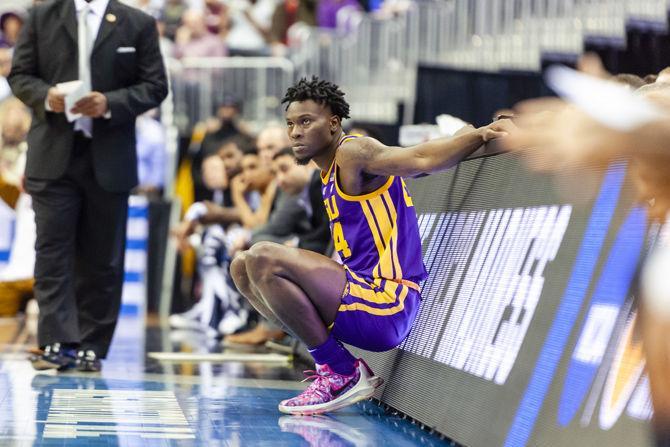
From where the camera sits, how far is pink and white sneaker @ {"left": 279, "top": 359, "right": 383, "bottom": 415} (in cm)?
468

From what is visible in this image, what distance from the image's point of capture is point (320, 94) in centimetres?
479

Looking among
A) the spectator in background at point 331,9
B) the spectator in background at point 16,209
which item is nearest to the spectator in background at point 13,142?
the spectator in background at point 16,209

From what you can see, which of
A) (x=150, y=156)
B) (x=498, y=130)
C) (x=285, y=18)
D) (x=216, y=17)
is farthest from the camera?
(x=285, y=18)

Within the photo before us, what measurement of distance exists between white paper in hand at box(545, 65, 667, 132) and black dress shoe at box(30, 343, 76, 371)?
4.77 meters

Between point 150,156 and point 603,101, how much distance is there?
11.5 meters

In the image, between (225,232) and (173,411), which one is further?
(225,232)

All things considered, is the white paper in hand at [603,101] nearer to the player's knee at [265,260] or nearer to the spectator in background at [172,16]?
the player's knee at [265,260]

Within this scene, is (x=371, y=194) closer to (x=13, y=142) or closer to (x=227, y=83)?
(x=13, y=142)

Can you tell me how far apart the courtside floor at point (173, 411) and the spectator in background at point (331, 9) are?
8971 millimetres

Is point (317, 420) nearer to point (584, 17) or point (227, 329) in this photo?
point (227, 329)

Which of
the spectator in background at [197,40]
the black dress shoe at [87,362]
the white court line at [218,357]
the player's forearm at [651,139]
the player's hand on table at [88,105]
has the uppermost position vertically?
the spectator in background at [197,40]

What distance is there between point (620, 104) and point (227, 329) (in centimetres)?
778

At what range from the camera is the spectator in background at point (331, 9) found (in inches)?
594

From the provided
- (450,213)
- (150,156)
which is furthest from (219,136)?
(450,213)
